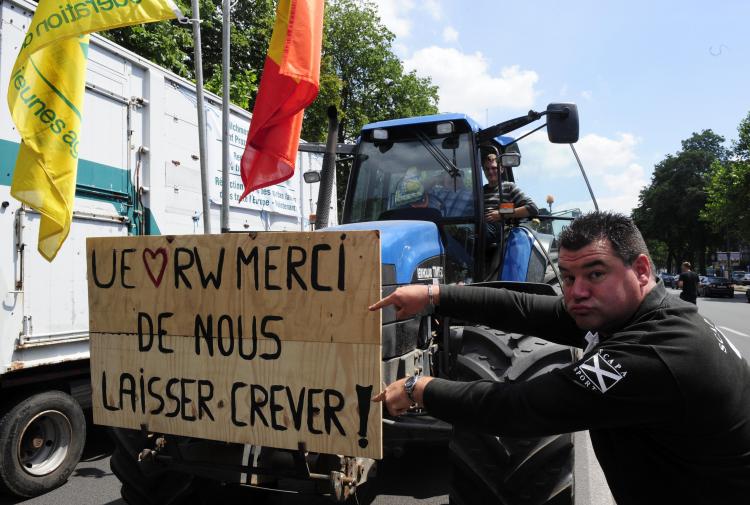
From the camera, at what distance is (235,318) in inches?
87.4

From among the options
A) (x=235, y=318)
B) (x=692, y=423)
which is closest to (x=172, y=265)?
(x=235, y=318)

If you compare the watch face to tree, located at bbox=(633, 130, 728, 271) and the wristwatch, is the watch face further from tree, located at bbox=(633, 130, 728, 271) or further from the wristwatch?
tree, located at bbox=(633, 130, 728, 271)

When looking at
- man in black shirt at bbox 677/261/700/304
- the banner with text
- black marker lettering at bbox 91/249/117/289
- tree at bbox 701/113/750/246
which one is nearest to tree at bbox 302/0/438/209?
man in black shirt at bbox 677/261/700/304

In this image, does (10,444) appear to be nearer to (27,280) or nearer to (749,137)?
(27,280)

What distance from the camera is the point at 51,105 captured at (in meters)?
3.88

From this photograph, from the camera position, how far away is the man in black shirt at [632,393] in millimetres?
1523

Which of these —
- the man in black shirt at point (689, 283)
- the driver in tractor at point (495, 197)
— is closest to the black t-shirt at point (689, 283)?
the man in black shirt at point (689, 283)

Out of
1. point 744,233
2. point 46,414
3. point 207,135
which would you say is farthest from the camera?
point 744,233

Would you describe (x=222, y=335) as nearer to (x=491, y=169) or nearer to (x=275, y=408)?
(x=275, y=408)

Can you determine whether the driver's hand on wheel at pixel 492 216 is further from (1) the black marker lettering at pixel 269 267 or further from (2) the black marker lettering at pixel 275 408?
(2) the black marker lettering at pixel 275 408

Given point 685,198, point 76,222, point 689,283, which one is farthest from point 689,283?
point 685,198

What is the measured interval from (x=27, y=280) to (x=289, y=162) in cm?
215

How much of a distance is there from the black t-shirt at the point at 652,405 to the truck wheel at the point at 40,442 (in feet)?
12.3

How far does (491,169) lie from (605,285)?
252 centimetres
